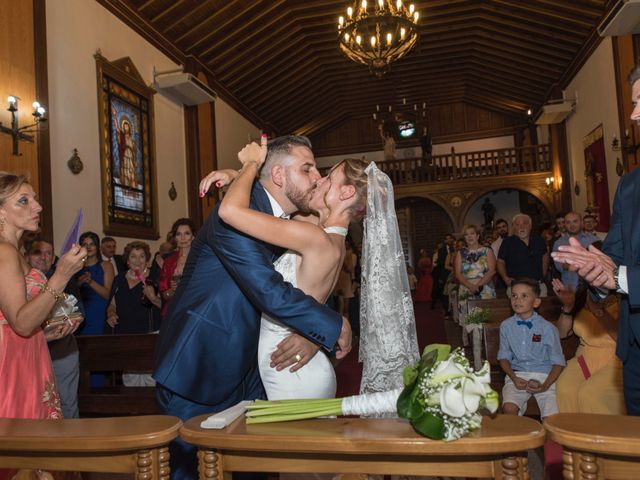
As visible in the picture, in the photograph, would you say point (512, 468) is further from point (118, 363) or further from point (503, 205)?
point (503, 205)

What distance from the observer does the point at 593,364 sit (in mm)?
3830

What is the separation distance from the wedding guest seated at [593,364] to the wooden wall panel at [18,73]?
5.59 m

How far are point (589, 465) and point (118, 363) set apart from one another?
11.6 feet

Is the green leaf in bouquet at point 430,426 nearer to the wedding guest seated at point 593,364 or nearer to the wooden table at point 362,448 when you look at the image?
the wooden table at point 362,448

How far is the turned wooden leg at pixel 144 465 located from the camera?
160 cm

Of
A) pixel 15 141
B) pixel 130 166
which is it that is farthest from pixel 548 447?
pixel 130 166

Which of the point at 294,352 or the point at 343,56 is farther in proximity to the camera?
the point at 343,56

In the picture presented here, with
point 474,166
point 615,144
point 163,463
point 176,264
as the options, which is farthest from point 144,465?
point 474,166

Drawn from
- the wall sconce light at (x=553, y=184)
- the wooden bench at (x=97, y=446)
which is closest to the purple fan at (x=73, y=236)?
the wooden bench at (x=97, y=446)

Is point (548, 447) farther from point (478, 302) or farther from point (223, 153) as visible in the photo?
point (223, 153)

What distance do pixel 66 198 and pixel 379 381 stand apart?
6379 millimetres

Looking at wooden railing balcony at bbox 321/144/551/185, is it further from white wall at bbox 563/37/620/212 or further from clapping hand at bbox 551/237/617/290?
clapping hand at bbox 551/237/617/290

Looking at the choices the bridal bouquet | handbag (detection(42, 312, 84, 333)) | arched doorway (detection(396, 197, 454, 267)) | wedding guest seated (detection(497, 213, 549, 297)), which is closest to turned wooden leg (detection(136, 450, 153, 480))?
the bridal bouquet

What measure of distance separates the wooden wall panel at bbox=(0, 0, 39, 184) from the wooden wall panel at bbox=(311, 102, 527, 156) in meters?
13.0
